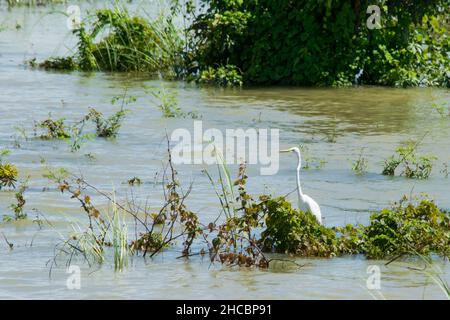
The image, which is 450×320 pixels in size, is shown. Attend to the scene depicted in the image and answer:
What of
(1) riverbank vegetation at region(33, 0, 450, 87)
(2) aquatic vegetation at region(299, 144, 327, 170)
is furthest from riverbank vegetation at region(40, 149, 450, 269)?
(1) riverbank vegetation at region(33, 0, 450, 87)

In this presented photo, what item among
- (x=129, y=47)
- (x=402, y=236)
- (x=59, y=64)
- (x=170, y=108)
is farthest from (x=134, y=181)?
(x=59, y=64)

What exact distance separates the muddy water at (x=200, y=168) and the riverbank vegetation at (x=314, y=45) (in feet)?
1.26

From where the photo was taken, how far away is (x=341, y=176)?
433 inches

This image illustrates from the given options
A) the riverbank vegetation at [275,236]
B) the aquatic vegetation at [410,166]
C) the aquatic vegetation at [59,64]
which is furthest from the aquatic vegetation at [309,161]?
the aquatic vegetation at [59,64]

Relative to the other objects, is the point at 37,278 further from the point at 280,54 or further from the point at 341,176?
the point at 280,54

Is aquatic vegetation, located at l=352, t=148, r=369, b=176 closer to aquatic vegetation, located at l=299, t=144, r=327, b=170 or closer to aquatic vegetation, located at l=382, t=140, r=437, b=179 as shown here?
aquatic vegetation, located at l=382, t=140, r=437, b=179

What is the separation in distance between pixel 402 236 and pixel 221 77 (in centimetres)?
874

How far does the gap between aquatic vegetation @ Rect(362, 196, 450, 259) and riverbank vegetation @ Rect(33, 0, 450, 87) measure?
316 inches

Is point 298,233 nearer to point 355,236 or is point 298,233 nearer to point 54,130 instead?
point 355,236

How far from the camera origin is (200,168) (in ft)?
37.3

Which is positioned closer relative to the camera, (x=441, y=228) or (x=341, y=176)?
(x=441, y=228)

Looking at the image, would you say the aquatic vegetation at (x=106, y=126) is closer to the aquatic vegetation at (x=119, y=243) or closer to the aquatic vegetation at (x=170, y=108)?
the aquatic vegetation at (x=170, y=108)
